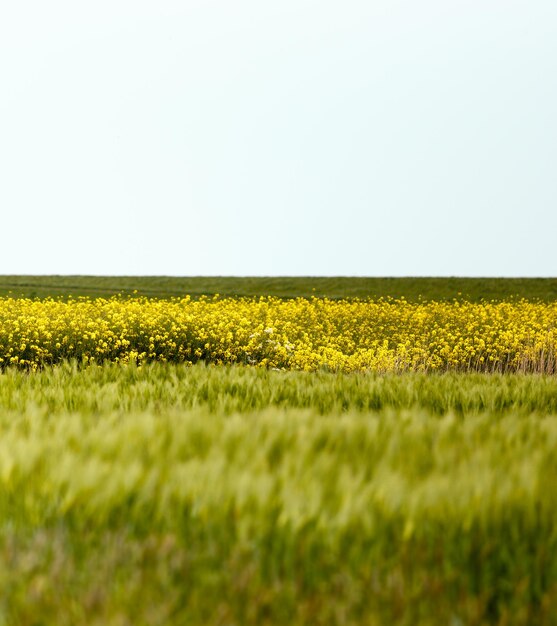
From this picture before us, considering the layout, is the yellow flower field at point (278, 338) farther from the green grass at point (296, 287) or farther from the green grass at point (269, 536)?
the green grass at point (296, 287)

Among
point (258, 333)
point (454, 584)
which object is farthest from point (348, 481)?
point (258, 333)

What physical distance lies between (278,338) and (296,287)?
2045 centimetres

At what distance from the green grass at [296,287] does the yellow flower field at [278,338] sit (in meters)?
11.3

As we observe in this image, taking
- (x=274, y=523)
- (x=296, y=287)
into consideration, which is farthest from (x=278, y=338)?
(x=296, y=287)

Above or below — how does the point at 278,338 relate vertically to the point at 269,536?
below

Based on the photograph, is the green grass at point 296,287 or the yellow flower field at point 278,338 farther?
the green grass at point 296,287

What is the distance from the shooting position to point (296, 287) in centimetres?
3606

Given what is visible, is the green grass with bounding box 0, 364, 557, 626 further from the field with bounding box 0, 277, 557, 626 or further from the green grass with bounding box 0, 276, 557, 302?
the green grass with bounding box 0, 276, 557, 302

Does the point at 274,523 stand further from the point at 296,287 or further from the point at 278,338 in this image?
the point at 296,287

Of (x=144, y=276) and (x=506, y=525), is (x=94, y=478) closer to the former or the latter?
(x=506, y=525)

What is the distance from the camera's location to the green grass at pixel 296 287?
33.2 m

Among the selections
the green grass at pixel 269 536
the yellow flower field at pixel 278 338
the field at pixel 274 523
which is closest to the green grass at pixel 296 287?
the yellow flower field at pixel 278 338

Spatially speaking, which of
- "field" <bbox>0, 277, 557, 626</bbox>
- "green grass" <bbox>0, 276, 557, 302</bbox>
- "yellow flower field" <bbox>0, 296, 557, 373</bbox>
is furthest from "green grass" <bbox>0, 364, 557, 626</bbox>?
"green grass" <bbox>0, 276, 557, 302</bbox>

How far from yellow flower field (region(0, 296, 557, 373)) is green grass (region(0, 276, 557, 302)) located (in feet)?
37.1
